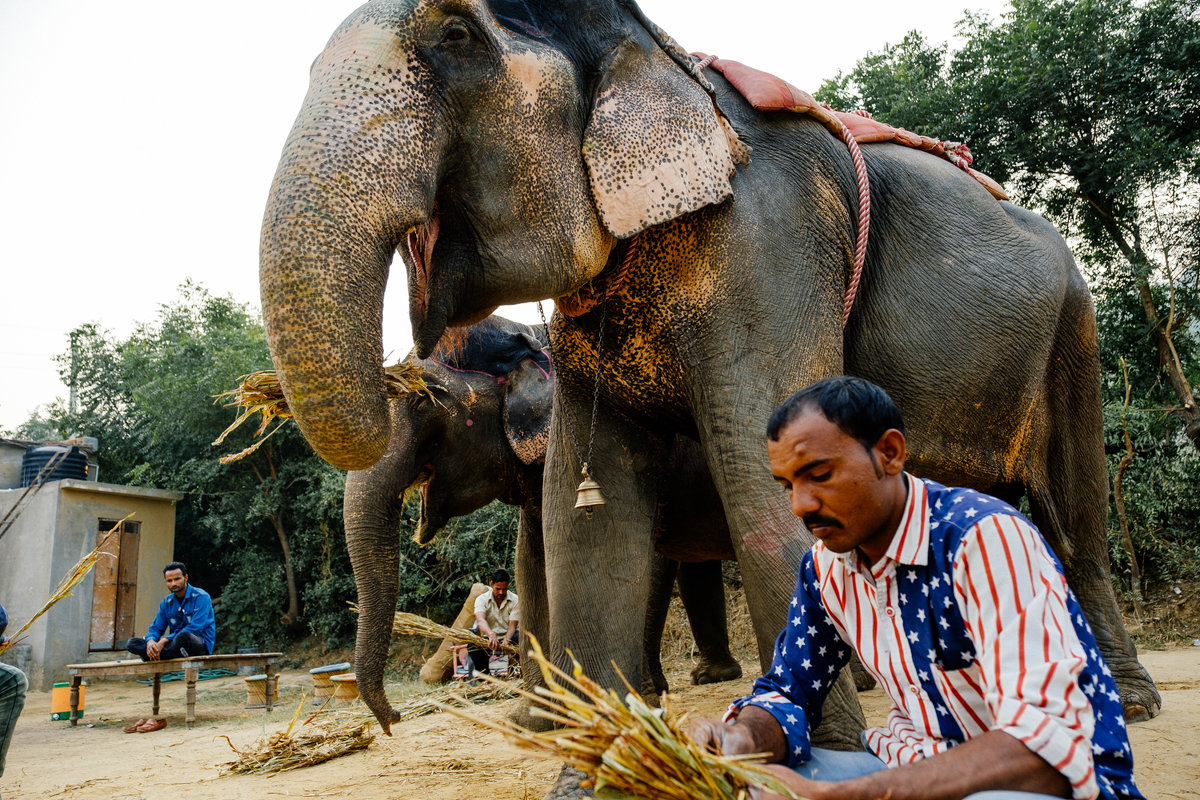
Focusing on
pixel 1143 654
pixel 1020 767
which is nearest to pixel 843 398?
pixel 1020 767

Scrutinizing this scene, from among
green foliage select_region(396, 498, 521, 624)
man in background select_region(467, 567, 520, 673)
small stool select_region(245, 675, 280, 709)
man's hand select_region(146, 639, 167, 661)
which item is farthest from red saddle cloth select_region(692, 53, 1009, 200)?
green foliage select_region(396, 498, 521, 624)

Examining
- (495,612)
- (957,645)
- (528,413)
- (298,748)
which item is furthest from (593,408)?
(495,612)

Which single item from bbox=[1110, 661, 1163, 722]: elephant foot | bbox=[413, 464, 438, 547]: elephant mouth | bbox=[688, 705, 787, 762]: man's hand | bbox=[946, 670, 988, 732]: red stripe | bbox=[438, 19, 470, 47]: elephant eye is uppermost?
bbox=[438, 19, 470, 47]: elephant eye

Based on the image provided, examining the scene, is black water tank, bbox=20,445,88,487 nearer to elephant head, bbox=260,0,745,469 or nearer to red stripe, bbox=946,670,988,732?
elephant head, bbox=260,0,745,469

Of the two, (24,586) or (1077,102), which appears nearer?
(1077,102)

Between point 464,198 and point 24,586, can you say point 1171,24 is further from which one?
point 24,586

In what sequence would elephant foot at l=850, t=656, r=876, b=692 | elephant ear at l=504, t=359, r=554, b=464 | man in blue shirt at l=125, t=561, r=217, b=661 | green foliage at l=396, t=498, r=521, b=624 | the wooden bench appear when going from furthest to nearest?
green foliage at l=396, t=498, r=521, b=624 → man in blue shirt at l=125, t=561, r=217, b=661 → the wooden bench → elephant foot at l=850, t=656, r=876, b=692 → elephant ear at l=504, t=359, r=554, b=464

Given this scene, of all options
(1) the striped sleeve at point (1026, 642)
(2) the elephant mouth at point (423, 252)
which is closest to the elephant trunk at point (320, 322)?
(2) the elephant mouth at point (423, 252)

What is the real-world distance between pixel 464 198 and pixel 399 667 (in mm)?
12059

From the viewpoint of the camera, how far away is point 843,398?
1502 mm

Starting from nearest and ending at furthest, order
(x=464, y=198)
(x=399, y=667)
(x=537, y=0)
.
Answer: (x=464, y=198) → (x=537, y=0) → (x=399, y=667)

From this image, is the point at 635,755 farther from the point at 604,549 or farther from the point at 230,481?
the point at 230,481

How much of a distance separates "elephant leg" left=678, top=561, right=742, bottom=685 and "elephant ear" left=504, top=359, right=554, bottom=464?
1.80m

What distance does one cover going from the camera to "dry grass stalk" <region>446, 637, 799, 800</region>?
136cm
